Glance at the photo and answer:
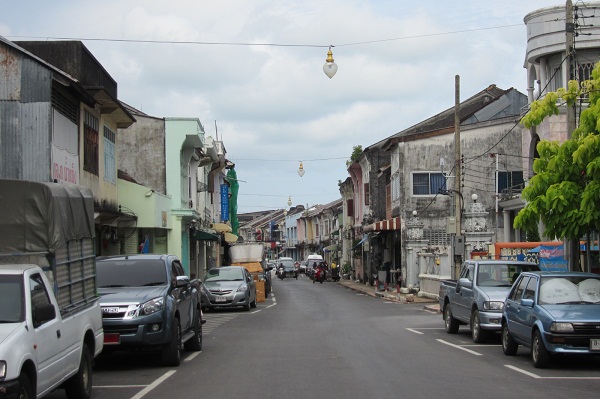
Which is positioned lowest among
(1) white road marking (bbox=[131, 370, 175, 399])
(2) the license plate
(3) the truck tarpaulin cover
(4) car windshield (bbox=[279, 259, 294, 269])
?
(4) car windshield (bbox=[279, 259, 294, 269])

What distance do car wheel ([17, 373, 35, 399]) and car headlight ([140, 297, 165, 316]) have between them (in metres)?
5.21

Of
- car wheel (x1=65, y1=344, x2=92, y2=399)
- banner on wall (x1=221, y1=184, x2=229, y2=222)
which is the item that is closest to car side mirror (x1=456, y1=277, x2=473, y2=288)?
car wheel (x1=65, y1=344, x2=92, y2=399)

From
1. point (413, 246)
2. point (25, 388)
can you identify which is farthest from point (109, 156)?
point (25, 388)

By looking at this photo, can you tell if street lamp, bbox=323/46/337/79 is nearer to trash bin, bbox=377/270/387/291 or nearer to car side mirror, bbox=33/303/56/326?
car side mirror, bbox=33/303/56/326

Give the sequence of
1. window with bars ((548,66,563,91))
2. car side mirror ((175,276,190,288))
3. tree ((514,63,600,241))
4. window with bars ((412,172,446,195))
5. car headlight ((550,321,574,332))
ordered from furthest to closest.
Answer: window with bars ((412,172,446,195)) < window with bars ((548,66,563,91)) < tree ((514,63,600,241)) < car side mirror ((175,276,190,288)) < car headlight ((550,321,574,332))

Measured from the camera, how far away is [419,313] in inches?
1143

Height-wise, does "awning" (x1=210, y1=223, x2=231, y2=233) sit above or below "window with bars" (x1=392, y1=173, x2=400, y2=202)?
below

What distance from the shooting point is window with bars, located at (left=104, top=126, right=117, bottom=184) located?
2820cm

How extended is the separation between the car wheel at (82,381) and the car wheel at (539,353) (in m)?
7.01

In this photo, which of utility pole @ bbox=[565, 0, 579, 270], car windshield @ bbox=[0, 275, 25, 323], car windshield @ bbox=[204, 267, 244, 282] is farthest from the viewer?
car windshield @ bbox=[204, 267, 244, 282]

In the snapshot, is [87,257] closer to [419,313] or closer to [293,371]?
[293,371]

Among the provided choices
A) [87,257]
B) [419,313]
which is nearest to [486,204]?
[419,313]

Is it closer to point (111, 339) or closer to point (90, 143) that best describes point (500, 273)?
point (111, 339)

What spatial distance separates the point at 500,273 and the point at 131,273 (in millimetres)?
8483
